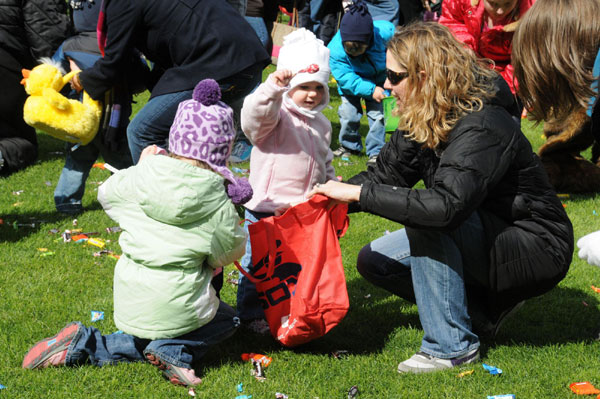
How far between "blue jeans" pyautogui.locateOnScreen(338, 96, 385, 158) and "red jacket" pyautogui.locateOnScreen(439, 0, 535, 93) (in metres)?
1.93

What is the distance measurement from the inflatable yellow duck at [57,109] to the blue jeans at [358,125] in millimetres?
3065

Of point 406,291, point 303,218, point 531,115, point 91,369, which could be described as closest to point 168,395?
point 91,369

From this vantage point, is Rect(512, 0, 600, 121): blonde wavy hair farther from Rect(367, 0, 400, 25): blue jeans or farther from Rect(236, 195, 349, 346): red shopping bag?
Rect(367, 0, 400, 25): blue jeans

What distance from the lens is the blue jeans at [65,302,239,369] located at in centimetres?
315

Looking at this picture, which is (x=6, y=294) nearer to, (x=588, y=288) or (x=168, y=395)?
(x=168, y=395)

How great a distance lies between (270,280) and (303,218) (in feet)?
1.21

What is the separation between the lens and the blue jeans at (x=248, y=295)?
3865 millimetres

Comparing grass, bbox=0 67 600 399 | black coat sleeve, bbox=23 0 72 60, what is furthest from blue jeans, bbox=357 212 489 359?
black coat sleeve, bbox=23 0 72 60

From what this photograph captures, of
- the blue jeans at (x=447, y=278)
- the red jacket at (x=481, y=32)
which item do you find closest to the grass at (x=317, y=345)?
the blue jeans at (x=447, y=278)

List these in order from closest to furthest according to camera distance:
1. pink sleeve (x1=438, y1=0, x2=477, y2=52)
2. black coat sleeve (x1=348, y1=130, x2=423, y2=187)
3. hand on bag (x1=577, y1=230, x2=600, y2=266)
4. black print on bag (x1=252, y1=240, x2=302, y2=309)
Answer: hand on bag (x1=577, y1=230, x2=600, y2=266)
black print on bag (x1=252, y1=240, x2=302, y2=309)
black coat sleeve (x1=348, y1=130, x2=423, y2=187)
pink sleeve (x1=438, y1=0, x2=477, y2=52)

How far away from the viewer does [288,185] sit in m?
3.77

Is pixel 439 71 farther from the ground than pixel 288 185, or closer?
farther from the ground

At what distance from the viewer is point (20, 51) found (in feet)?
22.1

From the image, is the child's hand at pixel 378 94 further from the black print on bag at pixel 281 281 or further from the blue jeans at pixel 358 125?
the black print on bag at pixel 281 281
